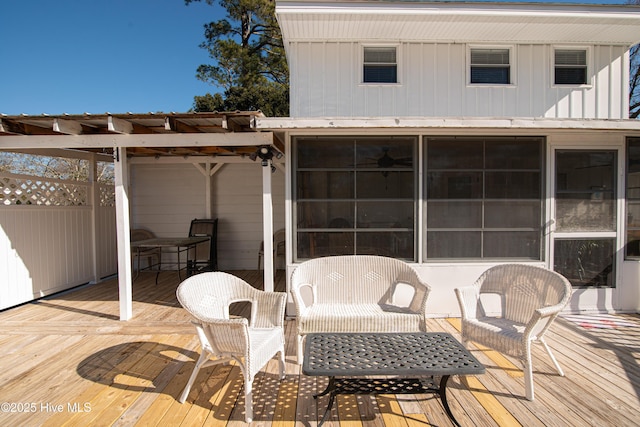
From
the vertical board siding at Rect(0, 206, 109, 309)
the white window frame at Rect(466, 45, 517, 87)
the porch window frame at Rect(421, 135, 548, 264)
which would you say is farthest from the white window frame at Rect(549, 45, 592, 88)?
the vertical board siding at Rect(0, 206, 109, 309)

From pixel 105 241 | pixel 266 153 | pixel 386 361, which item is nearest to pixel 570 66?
pixel 266 153

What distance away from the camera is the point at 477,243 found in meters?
4.41

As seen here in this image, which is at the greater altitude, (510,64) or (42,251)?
(510,64)

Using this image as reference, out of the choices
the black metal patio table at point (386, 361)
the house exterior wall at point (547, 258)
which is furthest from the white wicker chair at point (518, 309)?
the house exterior wall at point (547, 258)

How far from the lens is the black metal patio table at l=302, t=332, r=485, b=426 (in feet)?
6.77

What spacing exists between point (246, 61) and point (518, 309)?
10316mm

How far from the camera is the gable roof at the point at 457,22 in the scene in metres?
4.62

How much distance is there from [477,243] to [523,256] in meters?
0.62

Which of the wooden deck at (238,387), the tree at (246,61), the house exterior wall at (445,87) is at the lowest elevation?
the wooden deck at (238,387)

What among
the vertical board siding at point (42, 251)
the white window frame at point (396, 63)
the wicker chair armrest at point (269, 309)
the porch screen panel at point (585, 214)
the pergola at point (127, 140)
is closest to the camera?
the wicker chair armrest at point (269, 309)

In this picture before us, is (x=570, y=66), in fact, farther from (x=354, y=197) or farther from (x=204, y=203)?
(x=204, y=203)

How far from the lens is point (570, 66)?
16.9 ft

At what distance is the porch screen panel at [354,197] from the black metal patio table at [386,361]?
1.84 metres

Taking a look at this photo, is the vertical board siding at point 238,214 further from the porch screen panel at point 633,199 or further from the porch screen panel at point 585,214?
Result: the porch screen panel at point 633,199
